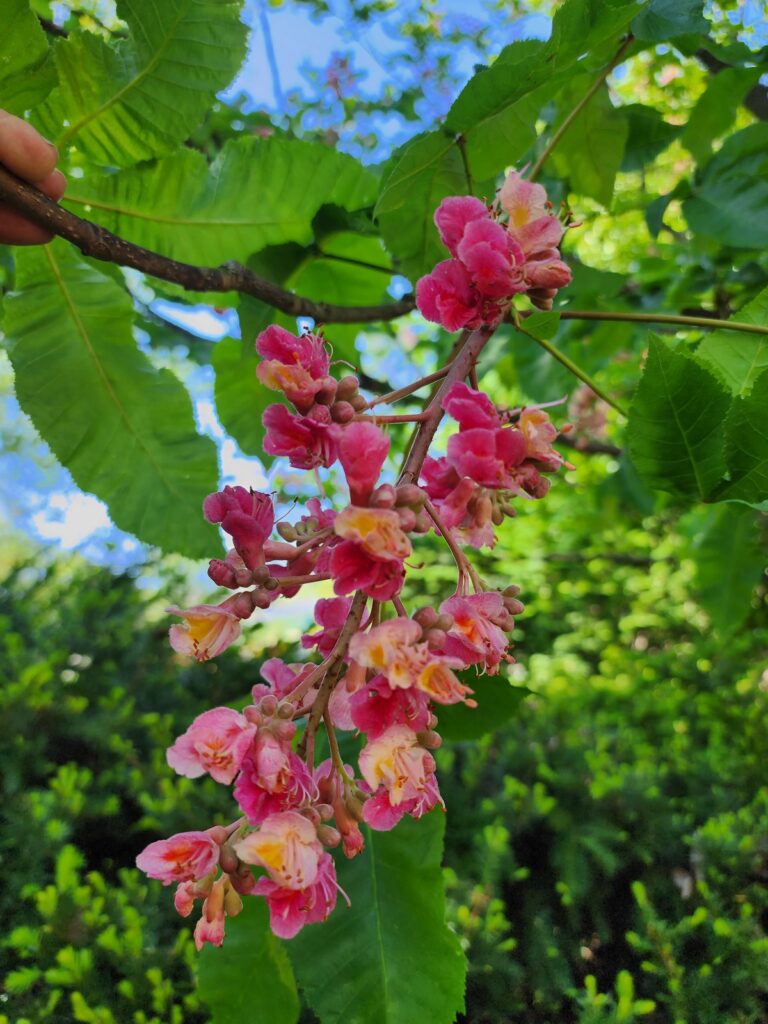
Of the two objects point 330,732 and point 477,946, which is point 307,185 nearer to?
point 330,732

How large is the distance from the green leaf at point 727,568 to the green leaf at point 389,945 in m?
1.00

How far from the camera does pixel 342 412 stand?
54 cm

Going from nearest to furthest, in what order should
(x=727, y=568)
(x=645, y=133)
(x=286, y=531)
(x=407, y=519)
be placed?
(x=407, y=519)
(x=286, y=531)
(x=645, y=133)
(x=727, y=568)

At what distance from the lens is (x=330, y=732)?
22.1 inches

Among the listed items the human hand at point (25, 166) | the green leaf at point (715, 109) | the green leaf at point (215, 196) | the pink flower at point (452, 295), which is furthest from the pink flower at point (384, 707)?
the green leaf at point (715, 109)

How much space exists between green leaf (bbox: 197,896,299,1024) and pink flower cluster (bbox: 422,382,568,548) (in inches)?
19.1

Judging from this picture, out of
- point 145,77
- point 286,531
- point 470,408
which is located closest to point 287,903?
point 286,531

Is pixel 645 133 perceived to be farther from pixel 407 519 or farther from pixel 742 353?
pixel 407 519

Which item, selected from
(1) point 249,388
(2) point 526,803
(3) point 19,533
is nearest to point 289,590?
(1) point 249,388

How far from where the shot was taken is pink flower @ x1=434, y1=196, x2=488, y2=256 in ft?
2.02

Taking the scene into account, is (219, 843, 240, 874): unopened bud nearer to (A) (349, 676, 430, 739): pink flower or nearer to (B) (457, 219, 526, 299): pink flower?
(A) (349, 676, 430, 739): pink flower

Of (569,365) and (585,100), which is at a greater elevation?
(585,100)

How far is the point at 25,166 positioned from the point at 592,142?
2.78ft

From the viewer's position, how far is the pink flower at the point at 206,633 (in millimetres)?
556
